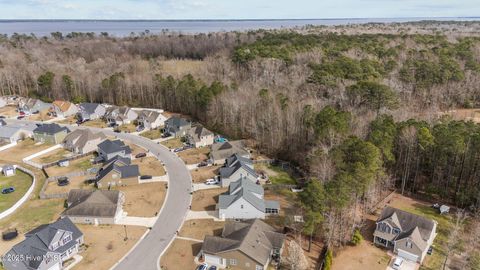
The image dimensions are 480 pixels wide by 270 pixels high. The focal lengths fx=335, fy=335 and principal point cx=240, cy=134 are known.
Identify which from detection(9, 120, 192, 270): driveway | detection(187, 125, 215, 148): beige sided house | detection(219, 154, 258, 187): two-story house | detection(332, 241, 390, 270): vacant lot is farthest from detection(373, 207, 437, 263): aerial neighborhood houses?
detection(187, 125, 215, 148): beige sided house

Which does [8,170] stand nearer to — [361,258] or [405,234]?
[361,258]

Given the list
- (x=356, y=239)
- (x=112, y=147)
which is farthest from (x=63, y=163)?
(x=356, y=239)

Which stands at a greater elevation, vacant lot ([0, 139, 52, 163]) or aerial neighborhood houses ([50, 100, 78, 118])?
aerial neighborhood houses ([50, 100, 78, 118])

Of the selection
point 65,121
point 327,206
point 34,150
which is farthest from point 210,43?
point 327,206

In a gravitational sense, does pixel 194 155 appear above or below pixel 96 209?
below

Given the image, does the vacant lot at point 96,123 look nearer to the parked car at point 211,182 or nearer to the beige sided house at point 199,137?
the beige sided house at point 199,137

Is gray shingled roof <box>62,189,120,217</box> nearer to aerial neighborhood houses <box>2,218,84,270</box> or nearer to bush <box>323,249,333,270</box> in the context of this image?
aerial neighborhood houses <box>2,218,84,270</box>
